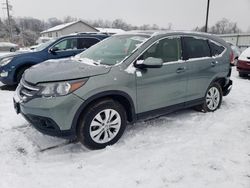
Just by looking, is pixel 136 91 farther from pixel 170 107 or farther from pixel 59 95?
pixel 59 95

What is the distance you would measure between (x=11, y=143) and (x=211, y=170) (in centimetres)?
285

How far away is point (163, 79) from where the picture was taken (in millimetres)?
4098

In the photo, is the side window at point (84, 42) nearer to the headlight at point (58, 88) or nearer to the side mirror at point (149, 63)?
the side mirror at point (149, 63)

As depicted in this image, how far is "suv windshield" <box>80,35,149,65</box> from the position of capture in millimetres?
3924

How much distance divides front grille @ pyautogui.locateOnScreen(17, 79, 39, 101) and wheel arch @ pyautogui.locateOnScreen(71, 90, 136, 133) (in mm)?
630

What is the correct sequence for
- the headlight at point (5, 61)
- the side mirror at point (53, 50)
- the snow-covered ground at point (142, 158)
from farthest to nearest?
the side mirror at point (53, 50) → the headlight at point (5, 61) → the snow-covered ground at point (142, 158)

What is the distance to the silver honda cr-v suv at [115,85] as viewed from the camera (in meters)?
3.23

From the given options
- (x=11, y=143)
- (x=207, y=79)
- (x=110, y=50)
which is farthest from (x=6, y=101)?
(x=207, y=79)

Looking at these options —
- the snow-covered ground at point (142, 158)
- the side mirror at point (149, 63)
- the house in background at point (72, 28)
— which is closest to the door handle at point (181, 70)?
the side mirror at point (149, 63)

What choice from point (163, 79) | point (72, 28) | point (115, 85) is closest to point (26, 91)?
point (115, 85)

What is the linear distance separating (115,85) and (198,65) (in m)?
1.96

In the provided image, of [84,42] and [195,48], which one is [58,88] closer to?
[195,48]

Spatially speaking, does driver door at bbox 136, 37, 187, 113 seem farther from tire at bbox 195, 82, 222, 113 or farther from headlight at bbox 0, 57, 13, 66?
headlight at bbox 0, 57, 13, 66

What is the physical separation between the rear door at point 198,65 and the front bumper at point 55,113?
2.26 meters
